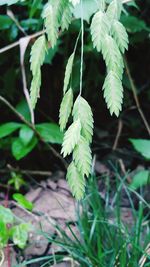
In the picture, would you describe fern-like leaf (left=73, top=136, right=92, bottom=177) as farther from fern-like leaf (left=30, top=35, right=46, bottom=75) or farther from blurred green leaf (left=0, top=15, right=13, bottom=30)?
blurred green leaf (left=0, top=15, right=13, bottom=30)

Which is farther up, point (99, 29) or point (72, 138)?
point (99, 29)

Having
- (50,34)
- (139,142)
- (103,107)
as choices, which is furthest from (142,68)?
(50,34)

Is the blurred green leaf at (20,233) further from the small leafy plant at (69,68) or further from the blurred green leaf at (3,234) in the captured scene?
the small leafy plant at (69,68)

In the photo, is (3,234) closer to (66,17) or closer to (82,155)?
(82,155)

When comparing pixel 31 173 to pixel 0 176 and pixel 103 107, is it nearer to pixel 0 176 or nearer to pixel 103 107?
pixel 0 176

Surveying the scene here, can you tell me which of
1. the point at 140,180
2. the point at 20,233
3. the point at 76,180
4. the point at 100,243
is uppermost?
the point at 76,180

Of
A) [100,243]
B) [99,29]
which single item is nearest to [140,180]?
[100,243]

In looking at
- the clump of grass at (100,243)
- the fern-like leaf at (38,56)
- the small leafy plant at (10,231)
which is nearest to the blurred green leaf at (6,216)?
the small leafy plant at (10,231)

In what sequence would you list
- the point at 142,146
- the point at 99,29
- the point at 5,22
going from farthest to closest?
the point at 5,22 → the point at 142,146 → the point at 99,29
